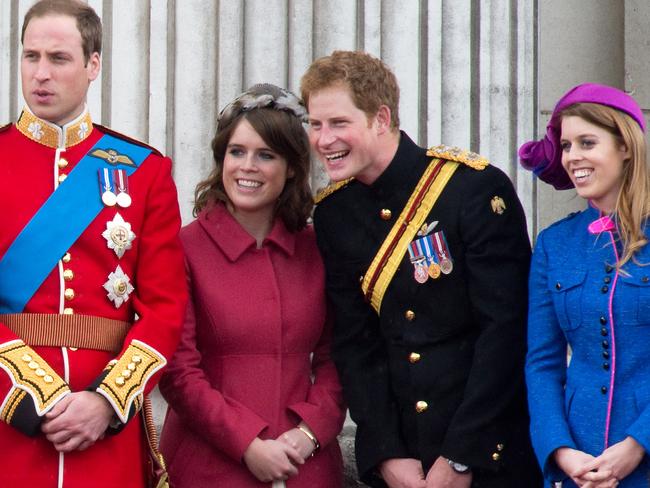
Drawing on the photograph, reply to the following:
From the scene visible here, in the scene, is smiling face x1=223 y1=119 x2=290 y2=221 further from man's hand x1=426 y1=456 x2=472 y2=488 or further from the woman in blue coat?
man's hand x1=426 y1=456 x2=472 y2=488

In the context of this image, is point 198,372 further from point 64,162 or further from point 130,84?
point 130,84

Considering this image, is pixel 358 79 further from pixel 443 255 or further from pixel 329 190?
pixel 443 255

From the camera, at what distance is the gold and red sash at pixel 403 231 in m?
4.60

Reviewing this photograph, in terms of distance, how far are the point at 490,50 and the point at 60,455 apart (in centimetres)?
253

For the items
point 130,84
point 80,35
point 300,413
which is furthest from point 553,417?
point 130,84

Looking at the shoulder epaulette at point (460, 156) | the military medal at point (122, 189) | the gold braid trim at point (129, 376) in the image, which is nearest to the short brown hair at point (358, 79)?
the shoulder epaulette at point (460, 156)

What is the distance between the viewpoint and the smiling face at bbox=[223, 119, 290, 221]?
4.85 meters

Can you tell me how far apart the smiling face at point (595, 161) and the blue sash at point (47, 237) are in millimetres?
1368

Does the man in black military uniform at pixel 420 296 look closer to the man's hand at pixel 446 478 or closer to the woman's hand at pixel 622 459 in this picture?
the man's hand at pixel 446 478

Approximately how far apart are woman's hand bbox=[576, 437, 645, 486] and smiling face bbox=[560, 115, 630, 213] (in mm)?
687

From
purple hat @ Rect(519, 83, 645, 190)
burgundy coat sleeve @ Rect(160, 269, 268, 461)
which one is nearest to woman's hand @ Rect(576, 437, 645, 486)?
purple hat @ Rect(519, 83, 645, 190)

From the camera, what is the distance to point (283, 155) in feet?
16.1

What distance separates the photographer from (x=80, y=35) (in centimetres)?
441

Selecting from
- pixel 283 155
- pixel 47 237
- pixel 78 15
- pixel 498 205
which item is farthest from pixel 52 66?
pixel 498 205
